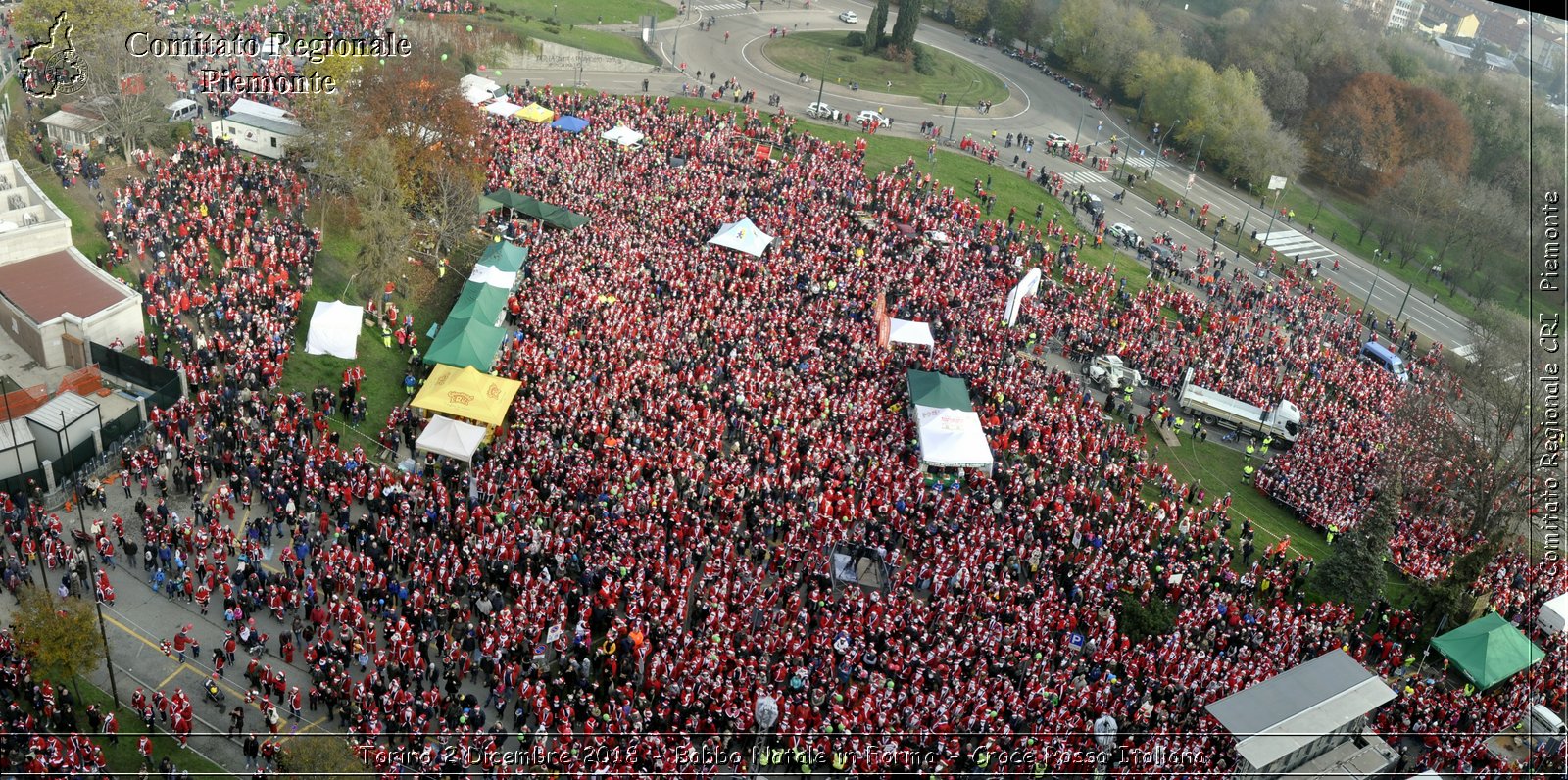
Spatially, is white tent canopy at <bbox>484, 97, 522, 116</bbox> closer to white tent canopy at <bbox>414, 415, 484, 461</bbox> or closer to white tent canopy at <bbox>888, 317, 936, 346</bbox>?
white tent canopy at <bbox>888, 317, 936, 346</bbox>

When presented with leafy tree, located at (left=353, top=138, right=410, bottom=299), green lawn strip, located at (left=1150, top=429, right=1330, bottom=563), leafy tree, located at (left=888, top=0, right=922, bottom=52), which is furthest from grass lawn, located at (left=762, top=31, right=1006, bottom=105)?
leafy tree, located at (left=353, top=138, right=410, bottom=299)

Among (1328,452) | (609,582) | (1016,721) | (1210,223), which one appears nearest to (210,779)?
(609,582)

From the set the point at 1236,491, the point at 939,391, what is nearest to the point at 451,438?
the point at 939,391

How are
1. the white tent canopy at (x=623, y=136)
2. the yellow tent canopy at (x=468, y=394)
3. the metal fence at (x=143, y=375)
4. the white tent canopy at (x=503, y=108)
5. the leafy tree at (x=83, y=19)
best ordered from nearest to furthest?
the metal fence at (x=143, y=375) < the yellow tent canopy at (x=468, y=394) < the leafy tree at (x=83, y=19) < the white tent canopy at (x=623, y=136) < the white tent canopy at (x=503, y=108)

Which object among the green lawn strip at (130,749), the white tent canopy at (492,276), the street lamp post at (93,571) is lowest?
the green lawn strip at (130,749)

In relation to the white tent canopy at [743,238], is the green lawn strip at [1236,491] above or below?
below

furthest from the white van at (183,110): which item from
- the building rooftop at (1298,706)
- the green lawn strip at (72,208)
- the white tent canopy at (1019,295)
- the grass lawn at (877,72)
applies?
the building rooftop at (1298,706)

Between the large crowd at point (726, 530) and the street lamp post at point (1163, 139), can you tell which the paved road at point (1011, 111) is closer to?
the street lamp post at point (1163, 139)

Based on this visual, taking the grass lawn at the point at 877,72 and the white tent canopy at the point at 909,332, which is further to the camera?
the grass lawn at the point at 877,72
